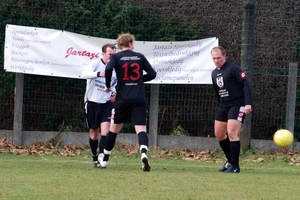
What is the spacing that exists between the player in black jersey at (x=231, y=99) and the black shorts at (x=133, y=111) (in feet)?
4.15

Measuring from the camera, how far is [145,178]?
8.99 m

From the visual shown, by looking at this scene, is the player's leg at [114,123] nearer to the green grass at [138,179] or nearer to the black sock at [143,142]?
the green grass at [138,179]

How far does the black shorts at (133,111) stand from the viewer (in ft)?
33.2

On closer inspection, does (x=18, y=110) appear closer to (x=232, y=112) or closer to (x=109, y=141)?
(x=109, y=141)

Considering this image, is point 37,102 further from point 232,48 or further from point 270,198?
point 270,198

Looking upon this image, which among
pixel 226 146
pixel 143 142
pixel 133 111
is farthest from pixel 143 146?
pixel 226 146

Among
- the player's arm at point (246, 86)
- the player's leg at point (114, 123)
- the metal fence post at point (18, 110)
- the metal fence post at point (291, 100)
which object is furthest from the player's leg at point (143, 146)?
the metal fence post at point (291, 100)

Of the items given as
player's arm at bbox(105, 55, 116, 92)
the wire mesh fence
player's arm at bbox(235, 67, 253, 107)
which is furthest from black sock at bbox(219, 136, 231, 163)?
the wire mesh fence

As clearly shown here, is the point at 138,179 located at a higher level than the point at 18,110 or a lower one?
lower

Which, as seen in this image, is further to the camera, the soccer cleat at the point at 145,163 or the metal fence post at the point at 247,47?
the metal fence post at the point at 247,47

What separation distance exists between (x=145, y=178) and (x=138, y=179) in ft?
0.54

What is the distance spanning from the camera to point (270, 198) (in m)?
7.49

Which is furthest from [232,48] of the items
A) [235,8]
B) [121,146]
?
[121,146]

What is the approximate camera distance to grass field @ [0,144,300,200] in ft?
24.8
